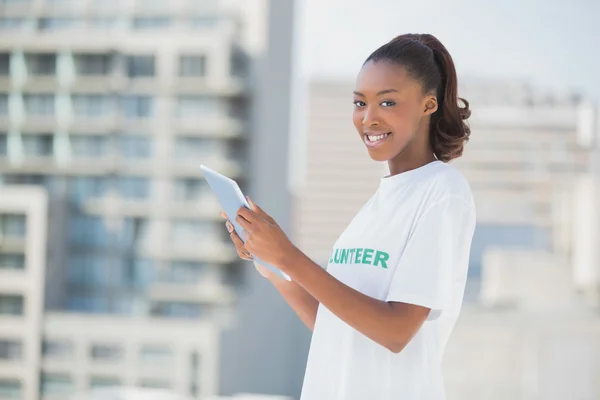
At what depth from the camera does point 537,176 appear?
54.4 metres

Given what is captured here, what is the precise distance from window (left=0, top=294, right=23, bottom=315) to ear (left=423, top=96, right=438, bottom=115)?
2084 centimetres

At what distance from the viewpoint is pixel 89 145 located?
910 inches

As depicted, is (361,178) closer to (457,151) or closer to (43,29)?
(43,29)

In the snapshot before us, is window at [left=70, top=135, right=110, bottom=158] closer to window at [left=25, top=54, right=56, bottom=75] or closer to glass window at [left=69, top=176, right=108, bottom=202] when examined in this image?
glass window at [left=69, top=176, right=108, bottom=202]

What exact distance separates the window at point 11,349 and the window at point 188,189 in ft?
18.3

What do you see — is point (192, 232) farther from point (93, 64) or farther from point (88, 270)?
point (93, 64)

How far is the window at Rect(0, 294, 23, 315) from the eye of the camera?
797 inches

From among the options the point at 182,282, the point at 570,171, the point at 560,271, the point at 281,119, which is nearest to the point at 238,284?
the point at 182,282

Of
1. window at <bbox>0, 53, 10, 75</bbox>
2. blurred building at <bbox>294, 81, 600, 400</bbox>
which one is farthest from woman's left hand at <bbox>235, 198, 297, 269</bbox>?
window at <bbox>0, 53, 10, 75</bbox>

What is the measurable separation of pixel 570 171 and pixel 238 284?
38518 millimetres

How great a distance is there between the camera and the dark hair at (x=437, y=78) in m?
0.83

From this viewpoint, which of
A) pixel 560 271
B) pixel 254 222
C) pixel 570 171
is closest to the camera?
pixel 254 222


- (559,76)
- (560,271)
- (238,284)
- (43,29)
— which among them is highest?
(559,76)

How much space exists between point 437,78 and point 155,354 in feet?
67.0
